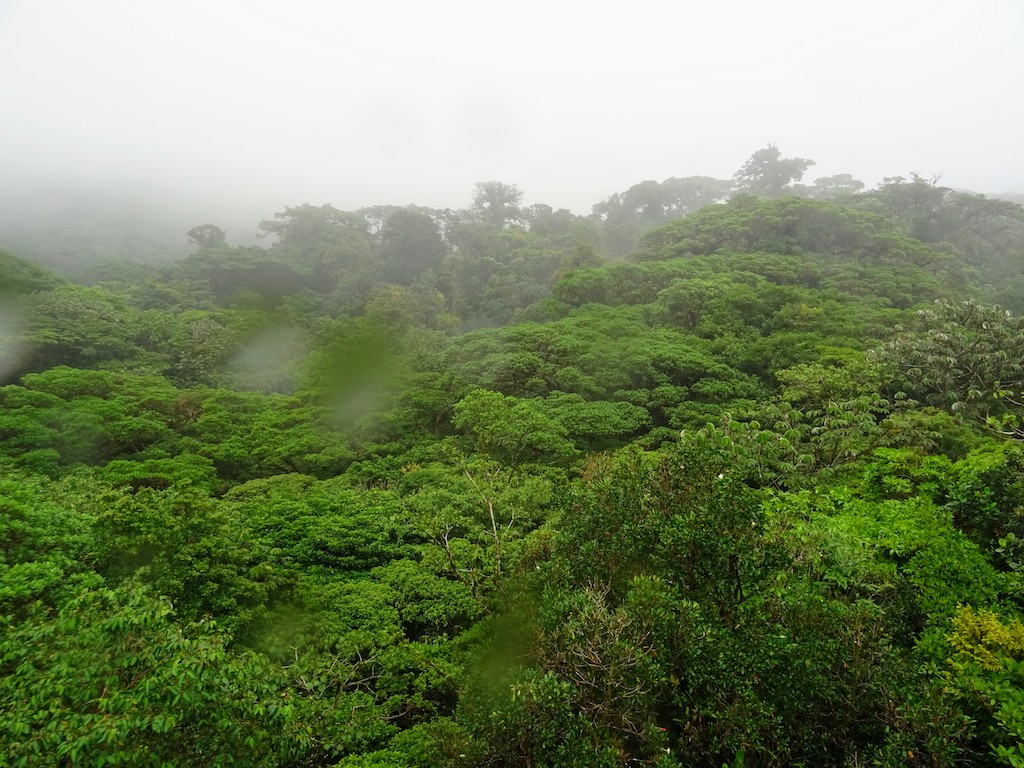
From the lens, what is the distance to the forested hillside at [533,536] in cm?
427

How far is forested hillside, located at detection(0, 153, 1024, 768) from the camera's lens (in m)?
4.27

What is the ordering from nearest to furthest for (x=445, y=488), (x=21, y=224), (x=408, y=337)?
(x=445, y=488) < (x=408, y=337) < (x=21, y=224)

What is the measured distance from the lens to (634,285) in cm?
2972

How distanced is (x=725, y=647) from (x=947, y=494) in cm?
623

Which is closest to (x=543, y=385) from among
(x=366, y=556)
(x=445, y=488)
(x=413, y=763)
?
(x=445, y=488)

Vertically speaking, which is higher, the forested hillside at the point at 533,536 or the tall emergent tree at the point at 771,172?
the tall emergent tree at the point at 771,172

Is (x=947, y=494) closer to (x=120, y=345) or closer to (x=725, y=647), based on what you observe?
(x=725, y=647)

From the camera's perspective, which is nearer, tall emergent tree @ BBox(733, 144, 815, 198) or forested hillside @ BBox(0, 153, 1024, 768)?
forested hillside @ BBox(0, 153, 1024, 768)

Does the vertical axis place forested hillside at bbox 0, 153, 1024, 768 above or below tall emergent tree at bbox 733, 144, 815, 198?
below

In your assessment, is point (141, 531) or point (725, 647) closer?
point (725, 647)

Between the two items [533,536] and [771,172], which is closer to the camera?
[533,536]

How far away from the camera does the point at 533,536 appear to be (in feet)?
27.6

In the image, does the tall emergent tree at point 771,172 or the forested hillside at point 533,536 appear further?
the tall emergent tree at point 771,172

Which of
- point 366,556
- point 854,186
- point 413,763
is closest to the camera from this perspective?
point 413,763
